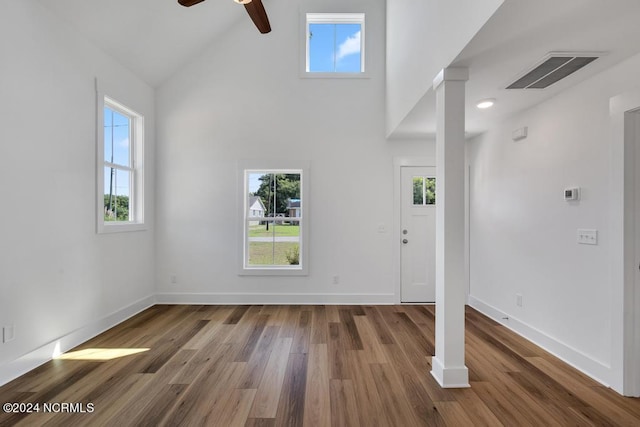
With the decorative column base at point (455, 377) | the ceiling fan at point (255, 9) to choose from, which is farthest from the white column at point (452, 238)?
the ceiling fan at point (255, 9)

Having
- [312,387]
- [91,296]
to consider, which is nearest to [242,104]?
[91,296]

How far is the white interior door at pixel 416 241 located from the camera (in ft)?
15.5

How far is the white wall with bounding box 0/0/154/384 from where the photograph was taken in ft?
8.18

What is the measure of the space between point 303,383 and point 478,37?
2.60 metres

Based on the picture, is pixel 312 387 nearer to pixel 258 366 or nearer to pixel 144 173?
pixel 258 366

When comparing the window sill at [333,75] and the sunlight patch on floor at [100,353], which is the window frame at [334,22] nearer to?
the window sill at [333,75]

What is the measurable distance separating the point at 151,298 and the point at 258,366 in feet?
8.53

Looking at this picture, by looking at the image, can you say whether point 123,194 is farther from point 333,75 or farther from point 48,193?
point 333,75

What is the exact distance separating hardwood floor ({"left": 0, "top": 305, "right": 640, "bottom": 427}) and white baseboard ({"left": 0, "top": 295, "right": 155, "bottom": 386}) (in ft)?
0.25

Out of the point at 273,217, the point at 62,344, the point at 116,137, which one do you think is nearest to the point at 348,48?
the point at 273,217

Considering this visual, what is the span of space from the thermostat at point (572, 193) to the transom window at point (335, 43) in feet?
10.2

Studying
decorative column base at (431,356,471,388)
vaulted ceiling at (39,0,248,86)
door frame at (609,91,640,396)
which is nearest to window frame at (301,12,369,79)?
vaulted ceiling at (39,0,248,86)

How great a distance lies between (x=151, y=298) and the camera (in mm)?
4582

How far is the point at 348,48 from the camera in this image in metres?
4.82
